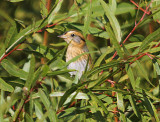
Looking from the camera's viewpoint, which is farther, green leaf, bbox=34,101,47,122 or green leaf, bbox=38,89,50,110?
green leaf, bbox=34,101,47,122

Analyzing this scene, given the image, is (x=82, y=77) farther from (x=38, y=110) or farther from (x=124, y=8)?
(x=124, y=8)

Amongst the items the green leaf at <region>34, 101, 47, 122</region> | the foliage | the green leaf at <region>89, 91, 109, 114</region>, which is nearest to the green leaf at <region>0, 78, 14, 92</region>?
the foliage

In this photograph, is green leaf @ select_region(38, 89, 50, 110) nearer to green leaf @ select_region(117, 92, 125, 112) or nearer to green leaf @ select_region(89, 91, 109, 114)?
green leaf @ select_region(89, 91, 109, 114)

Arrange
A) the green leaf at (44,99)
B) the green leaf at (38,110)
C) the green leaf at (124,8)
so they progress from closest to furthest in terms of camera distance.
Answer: the green leaf at (44,99)
the green leaf at (38,110)
the green leaf at (124,8)

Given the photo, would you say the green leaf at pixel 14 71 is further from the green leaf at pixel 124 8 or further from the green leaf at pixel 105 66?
the green leaf at pixel 124 8

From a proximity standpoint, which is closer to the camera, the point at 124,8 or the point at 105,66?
the point at 105,66

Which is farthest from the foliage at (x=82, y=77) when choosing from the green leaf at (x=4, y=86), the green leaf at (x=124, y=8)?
the green leaf at (x=124, y=8)

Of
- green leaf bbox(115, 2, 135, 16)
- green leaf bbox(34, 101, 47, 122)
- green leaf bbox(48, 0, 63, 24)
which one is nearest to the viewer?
green leaf bbox(48, 0, 63, 24)

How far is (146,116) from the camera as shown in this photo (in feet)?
7.94

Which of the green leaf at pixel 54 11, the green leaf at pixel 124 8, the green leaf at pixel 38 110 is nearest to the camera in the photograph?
the green leaf at pixel 54 11

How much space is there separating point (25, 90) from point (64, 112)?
1.11ft

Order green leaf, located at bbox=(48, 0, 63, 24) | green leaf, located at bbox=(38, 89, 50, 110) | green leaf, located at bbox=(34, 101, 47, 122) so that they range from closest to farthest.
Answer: green leaf, located at bbox=(38, 89, 50, 110) → green leaf, located at bbox=(48, 0, 63, 24) → green leaf, located at bbox=(34, 101, 47, 122)

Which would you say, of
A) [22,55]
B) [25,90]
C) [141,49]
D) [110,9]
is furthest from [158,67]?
[22,55]

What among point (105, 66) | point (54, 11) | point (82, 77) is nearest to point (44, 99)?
point (82, 77)
